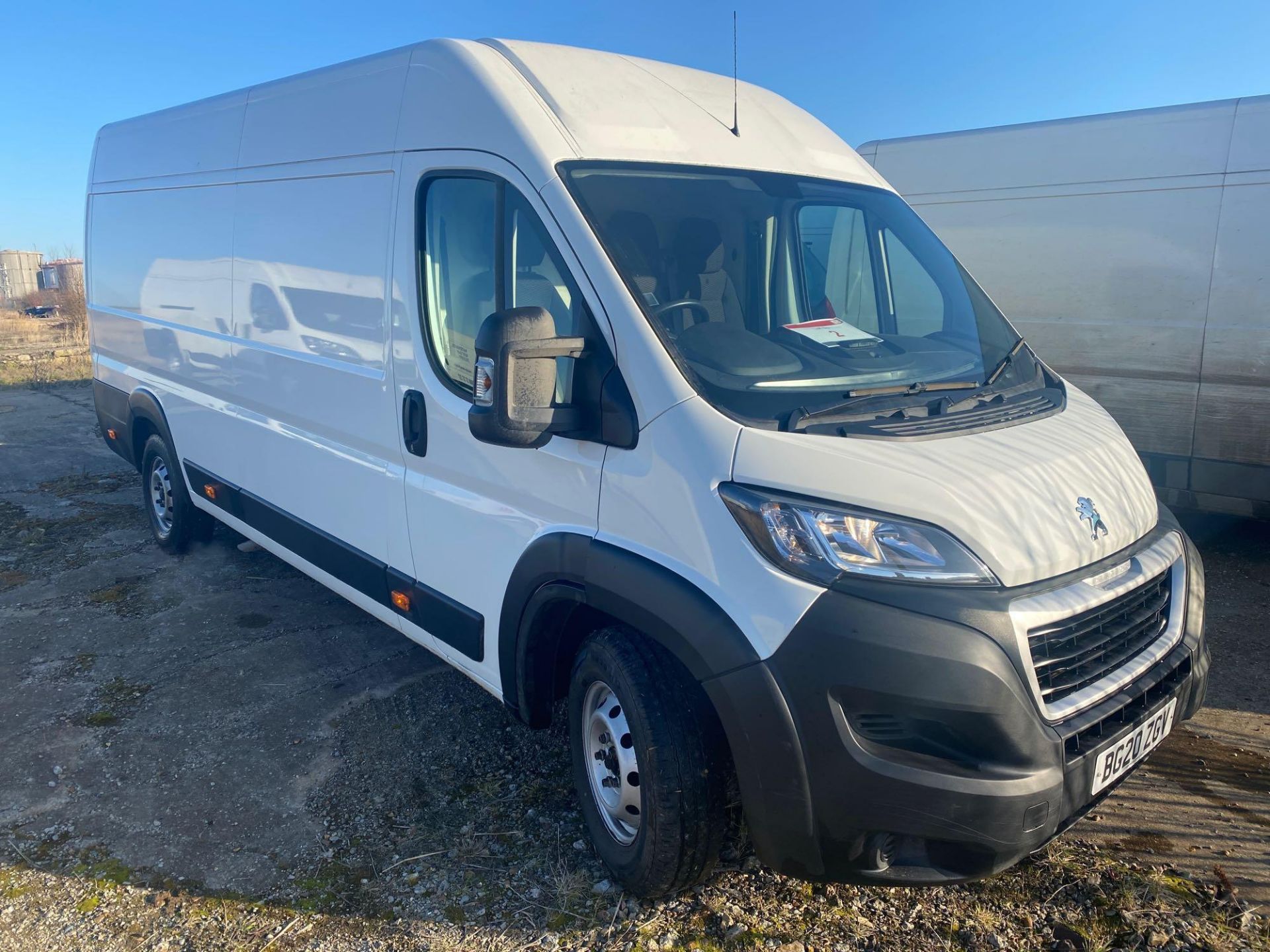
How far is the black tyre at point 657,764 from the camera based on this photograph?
2.46 m

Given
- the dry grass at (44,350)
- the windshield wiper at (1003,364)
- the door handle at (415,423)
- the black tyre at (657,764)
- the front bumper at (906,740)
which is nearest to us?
the front bumper at (906,740)

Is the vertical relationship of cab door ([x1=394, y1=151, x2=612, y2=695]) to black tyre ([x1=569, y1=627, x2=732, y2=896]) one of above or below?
above

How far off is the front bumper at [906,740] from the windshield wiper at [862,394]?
469mm

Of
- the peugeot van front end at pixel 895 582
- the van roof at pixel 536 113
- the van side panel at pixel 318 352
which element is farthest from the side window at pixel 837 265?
the van side panel at pixel 318 352

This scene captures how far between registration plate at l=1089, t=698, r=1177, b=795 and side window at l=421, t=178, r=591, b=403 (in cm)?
169

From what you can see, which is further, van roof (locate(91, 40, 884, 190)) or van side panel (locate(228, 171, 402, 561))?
van side panel (locate(228, 171, 402, 561))

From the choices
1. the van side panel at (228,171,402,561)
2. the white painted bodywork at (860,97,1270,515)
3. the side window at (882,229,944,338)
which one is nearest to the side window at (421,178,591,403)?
the van side panel at (228,171,402,561)

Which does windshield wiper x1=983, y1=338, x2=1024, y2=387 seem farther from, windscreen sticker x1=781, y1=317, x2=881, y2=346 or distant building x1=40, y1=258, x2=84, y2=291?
distant building x1=40, y1=258, x2=84, y2=291


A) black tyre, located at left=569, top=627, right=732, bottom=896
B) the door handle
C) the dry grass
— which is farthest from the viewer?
the dry grass

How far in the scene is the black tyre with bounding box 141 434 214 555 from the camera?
18.3ft

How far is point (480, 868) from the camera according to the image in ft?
9.48

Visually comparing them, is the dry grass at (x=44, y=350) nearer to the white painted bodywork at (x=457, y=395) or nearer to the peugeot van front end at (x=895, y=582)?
the white painted bodywork at (x=457, y=395)

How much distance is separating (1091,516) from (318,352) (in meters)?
2.94

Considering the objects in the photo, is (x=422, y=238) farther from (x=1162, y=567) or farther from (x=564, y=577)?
(x=1162, y=567)
